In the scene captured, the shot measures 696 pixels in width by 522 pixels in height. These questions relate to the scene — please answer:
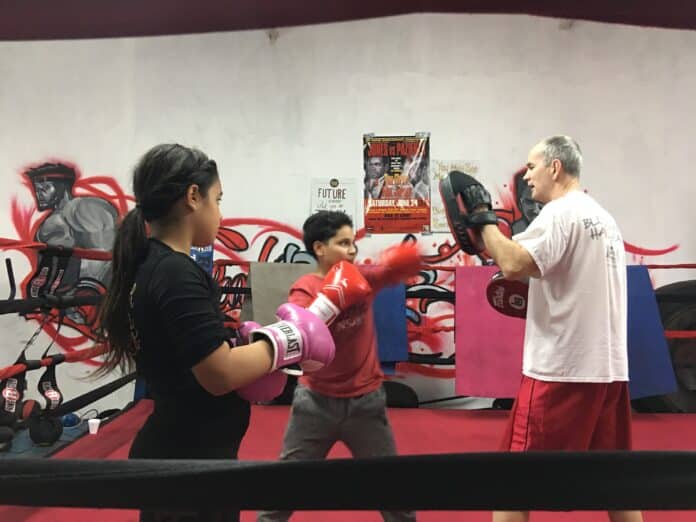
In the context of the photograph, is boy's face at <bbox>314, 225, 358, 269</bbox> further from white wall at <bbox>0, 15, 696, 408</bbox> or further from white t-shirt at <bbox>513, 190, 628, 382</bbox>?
white wall at <bbox>0, 15, 696, 408</bbox>

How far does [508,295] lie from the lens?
60.2 inches

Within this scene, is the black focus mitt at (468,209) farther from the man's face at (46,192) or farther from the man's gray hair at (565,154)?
the man's face at (46,192)

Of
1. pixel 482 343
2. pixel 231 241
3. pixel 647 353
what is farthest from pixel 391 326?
pixel 647 353

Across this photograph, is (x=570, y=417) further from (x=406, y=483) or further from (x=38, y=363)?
(x=38, y=363)

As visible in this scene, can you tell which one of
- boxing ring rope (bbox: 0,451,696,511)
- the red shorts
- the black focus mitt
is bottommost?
the red shorts

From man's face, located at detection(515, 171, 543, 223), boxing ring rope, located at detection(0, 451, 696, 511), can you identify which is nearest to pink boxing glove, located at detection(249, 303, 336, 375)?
boxing ring rope, located at detection(0, 451, 696, 511)

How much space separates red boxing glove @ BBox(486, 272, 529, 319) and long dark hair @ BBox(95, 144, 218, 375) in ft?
3.26

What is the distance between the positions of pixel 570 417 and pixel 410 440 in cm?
127

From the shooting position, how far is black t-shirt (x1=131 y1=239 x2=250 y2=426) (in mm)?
649

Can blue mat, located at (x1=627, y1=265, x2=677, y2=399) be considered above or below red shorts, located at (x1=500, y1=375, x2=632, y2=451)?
below

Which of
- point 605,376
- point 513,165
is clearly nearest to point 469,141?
point 513,165

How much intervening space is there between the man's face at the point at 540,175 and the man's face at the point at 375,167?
76.7 inches

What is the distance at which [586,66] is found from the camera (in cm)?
320

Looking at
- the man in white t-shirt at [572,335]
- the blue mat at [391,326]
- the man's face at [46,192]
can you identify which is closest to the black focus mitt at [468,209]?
the man in white t-shirt at [572,335]
